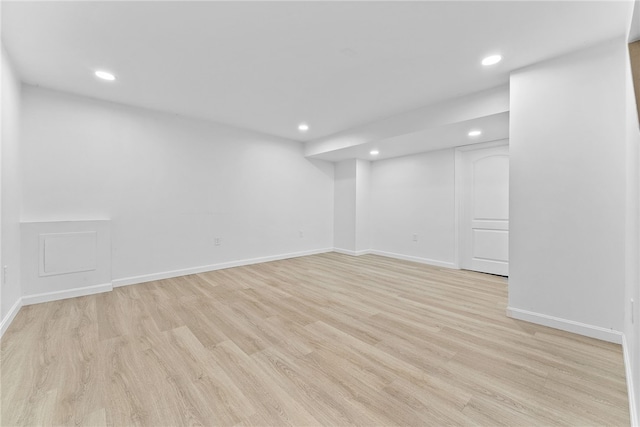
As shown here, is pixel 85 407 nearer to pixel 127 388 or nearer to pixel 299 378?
pixel 127 388

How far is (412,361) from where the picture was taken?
66.7 inches

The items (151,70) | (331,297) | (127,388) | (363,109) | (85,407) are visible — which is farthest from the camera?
(363,109)

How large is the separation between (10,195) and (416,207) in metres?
5.32

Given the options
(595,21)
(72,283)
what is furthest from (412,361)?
(72,283)

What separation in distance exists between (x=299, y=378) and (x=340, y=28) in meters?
2.41

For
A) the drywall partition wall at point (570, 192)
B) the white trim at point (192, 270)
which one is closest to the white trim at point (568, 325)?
the drywall partition wall at point (570, 192)

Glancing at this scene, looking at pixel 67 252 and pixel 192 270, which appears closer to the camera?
pixel 67 252

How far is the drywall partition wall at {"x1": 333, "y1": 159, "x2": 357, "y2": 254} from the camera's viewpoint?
544cm

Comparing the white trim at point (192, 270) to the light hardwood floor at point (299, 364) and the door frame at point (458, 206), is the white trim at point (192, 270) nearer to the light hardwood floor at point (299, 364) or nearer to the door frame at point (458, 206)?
the light hardwood floor at point (299, 364)

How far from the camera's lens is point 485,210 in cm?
403

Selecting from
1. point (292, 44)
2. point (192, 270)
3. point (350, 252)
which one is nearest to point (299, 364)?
point (292, 44)

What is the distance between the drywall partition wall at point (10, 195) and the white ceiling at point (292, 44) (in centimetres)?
30

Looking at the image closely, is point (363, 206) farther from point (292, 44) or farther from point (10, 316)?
point (10, 316)

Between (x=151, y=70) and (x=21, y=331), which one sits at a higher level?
(x=151, y=70)
